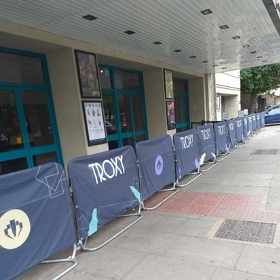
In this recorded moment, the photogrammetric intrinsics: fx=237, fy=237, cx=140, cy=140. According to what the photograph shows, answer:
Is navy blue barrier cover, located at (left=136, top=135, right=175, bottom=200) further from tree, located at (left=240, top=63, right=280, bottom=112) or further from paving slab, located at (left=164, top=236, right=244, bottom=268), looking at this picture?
tree, located at (left=240, top=63, right=280, bottom=112)

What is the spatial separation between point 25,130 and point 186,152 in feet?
Answer: 13.0

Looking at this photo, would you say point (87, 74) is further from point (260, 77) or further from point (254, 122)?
point (260, 77)

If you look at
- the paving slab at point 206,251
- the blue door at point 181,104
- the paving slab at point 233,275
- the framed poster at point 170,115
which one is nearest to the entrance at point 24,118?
the paving slab at point 206,251

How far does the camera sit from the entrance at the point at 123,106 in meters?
8.35

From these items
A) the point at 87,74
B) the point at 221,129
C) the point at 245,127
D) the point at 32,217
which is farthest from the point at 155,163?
the point at 245,127

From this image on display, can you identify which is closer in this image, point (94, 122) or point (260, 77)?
point (94, 122)

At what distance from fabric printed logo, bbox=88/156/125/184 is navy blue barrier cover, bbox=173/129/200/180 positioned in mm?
2076

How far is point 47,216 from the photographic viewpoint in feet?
8.97

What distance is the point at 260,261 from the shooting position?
2.62m

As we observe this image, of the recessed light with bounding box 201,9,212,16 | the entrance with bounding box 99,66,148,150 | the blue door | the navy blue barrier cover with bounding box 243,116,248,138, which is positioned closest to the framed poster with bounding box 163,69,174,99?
the entrance with bounding box 99,66,148,150

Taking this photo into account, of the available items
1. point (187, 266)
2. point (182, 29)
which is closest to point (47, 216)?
point (187, 266)

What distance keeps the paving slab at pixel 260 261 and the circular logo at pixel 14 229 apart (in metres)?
2.30

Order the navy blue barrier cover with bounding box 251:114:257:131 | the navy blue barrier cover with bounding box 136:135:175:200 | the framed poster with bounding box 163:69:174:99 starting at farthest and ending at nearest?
the navy blue barrier cover with bounding box 251:114:257:131 < the framed poster with bounding box 163:69:174:99 < the navy blue barrier cover with bounding box 136:135:175:200

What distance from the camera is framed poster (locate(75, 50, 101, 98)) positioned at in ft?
19.7
